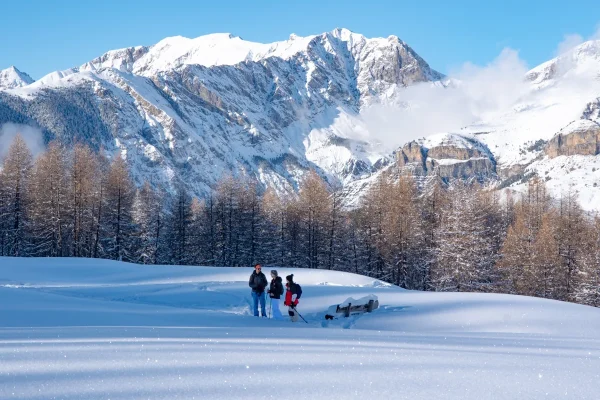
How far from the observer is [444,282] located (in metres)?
35.4

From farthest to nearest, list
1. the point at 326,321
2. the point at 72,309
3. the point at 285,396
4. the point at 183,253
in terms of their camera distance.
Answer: the point at 183,253
the point at 326,321
the point at 72,309
the point at 285,396

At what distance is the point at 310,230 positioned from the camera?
1742 inches

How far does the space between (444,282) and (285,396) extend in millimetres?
32243

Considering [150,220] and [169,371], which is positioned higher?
[150,220]

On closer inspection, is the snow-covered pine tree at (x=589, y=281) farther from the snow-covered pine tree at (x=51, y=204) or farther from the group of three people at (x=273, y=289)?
the snow-covered pine tree at (x=51, y=204)

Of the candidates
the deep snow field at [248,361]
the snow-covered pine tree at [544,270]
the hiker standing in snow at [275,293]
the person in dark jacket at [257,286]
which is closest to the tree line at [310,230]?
the snow-covered pine tree at [544,270]

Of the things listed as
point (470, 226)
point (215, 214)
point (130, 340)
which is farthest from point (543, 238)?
point (130, 340)

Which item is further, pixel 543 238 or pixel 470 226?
pixel 543 238

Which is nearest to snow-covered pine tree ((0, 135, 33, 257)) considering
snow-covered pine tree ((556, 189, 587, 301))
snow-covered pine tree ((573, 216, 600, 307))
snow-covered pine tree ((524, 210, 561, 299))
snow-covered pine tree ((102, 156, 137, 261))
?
snow-covered pine tree ((102, 156, 137, 261))

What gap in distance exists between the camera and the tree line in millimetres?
37125

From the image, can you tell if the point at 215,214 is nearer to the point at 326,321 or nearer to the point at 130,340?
the point at 326,321

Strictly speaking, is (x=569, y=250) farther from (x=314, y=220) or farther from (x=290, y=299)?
(x=290, y=299)

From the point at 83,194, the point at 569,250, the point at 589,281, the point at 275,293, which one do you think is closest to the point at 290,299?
the point at 275,293

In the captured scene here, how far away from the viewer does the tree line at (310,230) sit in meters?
37.1
